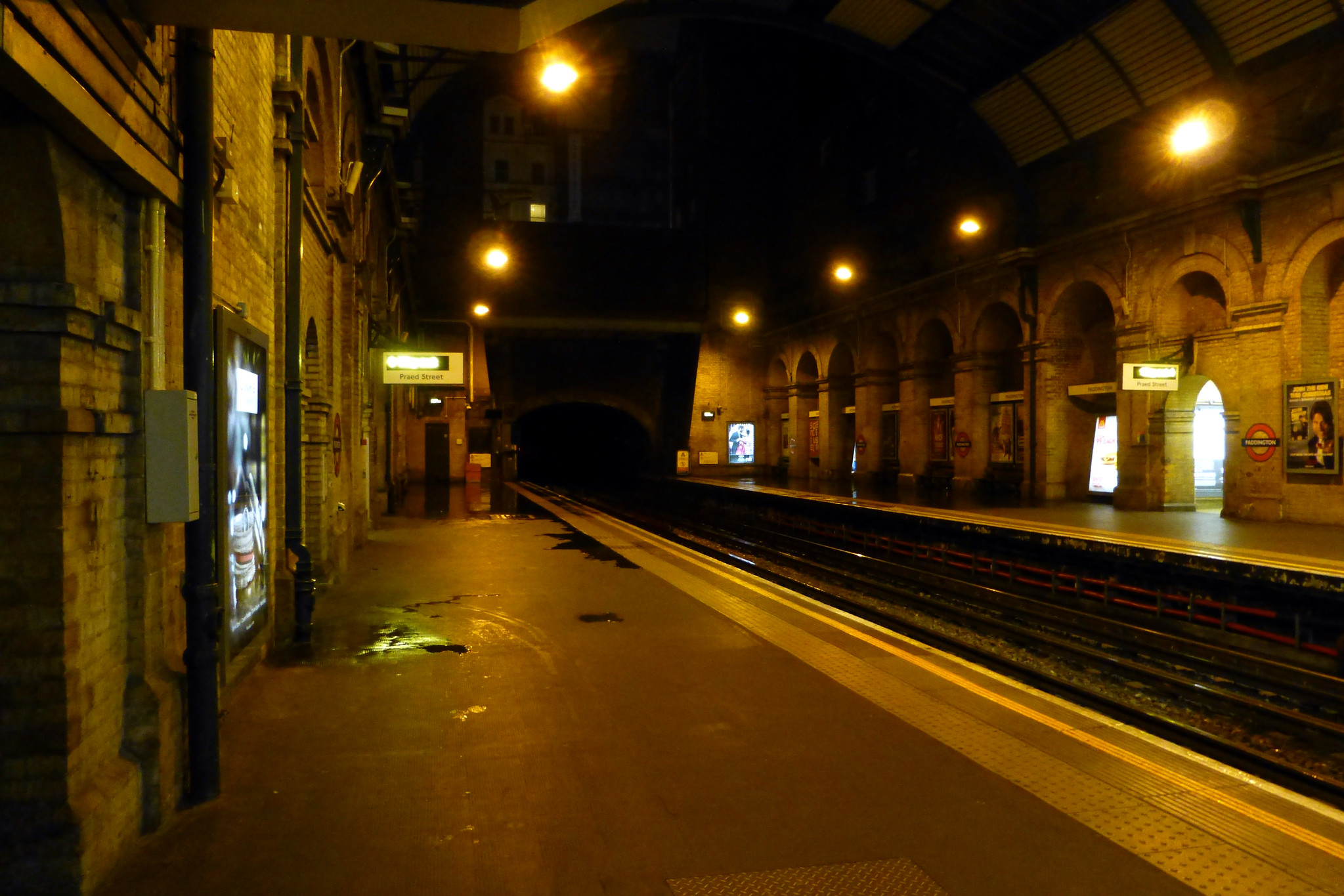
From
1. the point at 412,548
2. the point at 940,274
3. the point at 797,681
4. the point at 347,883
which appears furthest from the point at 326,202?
the point at 940,274

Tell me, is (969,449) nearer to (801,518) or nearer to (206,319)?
(801,518)

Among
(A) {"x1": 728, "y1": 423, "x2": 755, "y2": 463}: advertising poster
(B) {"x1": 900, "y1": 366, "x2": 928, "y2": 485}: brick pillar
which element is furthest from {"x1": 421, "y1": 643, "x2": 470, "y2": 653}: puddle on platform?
(A) {"x1": 728, "y1": 423, "x2": 755, "y2": 463}: advertising poster

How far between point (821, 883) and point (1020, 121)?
72.5 feet

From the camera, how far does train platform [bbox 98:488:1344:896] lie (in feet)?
12.8

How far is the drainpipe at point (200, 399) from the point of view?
4.68 m

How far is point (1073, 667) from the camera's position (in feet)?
31.3

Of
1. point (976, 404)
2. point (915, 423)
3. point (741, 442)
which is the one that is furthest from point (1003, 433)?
point (741, 442)

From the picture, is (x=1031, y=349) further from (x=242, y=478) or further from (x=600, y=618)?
(x=242, y=478)

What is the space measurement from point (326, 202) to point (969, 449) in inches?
751

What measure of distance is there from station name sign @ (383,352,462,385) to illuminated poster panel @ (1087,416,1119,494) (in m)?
15.2

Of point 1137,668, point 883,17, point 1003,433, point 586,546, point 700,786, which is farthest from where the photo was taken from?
point 1003,433

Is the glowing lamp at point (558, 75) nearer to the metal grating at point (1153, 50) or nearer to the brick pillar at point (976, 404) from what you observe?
the metal grating at point (1153, 50)

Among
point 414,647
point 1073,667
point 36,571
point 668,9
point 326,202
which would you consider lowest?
point 1073,667

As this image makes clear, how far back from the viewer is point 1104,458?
2217 centimetres
